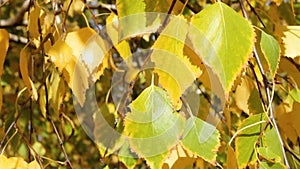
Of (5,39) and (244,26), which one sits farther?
(5,39)

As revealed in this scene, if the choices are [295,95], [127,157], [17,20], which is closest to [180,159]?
[127,157]

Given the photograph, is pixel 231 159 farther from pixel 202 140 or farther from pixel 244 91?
pixel 244 91

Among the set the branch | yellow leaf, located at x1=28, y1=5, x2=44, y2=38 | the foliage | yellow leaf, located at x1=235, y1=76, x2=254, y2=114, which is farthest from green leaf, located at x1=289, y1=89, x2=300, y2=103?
the branch

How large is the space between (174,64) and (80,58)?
0.17m

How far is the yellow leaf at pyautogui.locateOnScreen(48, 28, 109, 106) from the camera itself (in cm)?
67

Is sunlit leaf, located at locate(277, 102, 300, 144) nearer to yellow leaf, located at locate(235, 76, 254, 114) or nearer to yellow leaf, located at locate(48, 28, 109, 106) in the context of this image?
yellow leaf, located at locate(235, 76, 254, 114)

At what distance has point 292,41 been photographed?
771 millimetres

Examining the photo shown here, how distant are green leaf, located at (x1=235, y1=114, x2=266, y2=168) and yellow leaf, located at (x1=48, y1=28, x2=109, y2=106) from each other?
181mm

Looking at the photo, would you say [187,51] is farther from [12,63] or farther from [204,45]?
[12,63]

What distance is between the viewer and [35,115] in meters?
1.83

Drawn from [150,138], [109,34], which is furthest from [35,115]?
[150,138]

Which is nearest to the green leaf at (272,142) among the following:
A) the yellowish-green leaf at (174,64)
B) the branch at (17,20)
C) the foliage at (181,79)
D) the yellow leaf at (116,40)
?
the foliage at (181,79)

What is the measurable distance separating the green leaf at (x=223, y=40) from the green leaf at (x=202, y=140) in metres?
0.09

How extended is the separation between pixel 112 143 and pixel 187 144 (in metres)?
0.17
